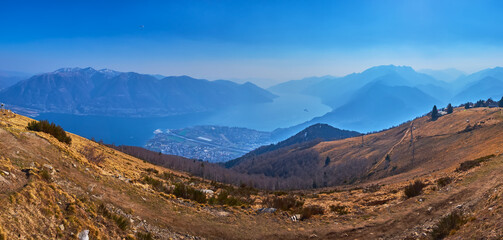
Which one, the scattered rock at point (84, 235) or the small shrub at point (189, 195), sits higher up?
the scattered rock at point (84, 235)

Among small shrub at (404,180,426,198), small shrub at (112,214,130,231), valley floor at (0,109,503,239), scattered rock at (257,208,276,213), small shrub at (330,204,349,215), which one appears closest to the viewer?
valley floor at (0,109,503,239)

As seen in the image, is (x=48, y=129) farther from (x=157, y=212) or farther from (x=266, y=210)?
(x=266, y=210)

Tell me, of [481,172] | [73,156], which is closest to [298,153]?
[481,172]

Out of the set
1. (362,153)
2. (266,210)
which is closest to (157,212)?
(266,210)

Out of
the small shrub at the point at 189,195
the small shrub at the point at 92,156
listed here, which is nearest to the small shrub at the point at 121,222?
the small shrub at the point at 189,195

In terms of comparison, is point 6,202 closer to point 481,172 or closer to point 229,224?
point 229,224

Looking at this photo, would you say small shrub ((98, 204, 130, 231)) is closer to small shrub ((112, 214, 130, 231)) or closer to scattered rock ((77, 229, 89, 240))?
small shrub ((112, 214, 130, 231))

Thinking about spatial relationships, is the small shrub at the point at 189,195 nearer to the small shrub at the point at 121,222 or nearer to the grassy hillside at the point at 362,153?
the small shrub at the point at 121,222

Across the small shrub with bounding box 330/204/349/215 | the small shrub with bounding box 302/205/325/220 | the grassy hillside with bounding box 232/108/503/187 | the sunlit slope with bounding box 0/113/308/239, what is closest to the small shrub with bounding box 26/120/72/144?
the sunlit slope with bounding box 0/113/308/239
